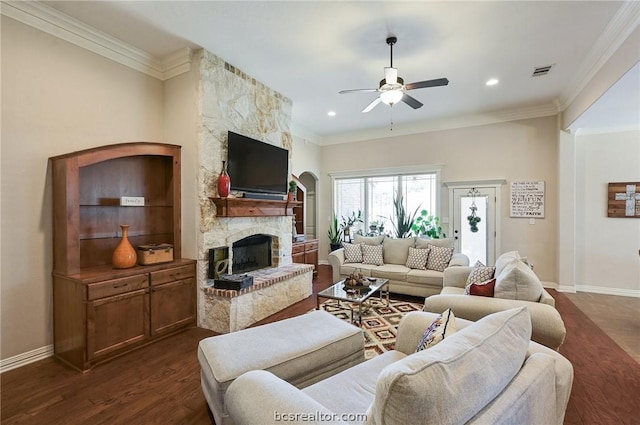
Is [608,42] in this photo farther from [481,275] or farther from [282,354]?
[282,354]

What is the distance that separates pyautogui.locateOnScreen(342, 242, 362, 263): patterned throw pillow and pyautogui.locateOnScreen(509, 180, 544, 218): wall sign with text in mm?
2968

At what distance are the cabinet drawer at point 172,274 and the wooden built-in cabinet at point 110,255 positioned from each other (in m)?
0.01

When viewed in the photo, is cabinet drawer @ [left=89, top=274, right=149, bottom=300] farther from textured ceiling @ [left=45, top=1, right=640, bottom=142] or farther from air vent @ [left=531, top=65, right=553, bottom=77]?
air vent @ [left=531, top=65, right=553, bottom=77]

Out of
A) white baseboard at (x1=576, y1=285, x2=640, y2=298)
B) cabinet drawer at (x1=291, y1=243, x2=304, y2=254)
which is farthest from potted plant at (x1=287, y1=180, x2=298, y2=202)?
white baseboard at (x1=576, y1=285, x2=640, y2=298)

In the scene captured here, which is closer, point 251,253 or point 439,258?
point 251,253

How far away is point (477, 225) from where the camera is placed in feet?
19.1

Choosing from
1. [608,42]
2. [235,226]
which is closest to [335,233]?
[235,226]

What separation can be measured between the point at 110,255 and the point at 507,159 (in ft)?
21.1

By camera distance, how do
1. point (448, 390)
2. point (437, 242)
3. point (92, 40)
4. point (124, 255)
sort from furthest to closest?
point (437, 242) < point (92, 40) < point (124, 255) < point (448, 390)

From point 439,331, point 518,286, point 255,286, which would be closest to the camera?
point 439,331

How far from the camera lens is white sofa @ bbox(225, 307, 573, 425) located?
85cm

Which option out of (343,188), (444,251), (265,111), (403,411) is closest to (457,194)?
(444,251)

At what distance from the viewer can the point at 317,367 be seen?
6.41 feet

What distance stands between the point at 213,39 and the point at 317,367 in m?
3.43
